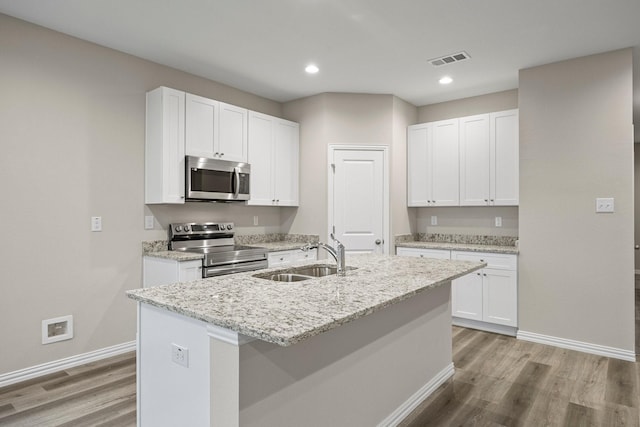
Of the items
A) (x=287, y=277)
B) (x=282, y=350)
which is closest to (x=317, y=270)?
(x=287, y=277)

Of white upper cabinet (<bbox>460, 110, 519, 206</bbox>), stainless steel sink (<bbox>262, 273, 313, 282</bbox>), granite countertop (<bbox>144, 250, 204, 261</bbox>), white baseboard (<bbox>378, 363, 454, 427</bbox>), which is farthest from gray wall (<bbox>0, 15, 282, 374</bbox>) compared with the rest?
white upper cabinet (<bbox>460, 110, 519, 206</bbox>)

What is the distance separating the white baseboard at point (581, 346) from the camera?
128 inches

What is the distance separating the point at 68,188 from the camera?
9.93 ft

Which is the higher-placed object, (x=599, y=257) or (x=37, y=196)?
(x=37, y=196)

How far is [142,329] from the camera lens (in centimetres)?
181

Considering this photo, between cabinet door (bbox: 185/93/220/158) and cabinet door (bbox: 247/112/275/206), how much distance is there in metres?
0.49

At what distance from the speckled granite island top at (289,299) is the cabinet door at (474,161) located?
7.12 feet

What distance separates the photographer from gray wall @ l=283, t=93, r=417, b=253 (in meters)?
4.52

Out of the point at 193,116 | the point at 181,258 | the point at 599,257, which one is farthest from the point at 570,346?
the point at 193,116

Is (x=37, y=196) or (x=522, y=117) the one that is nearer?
(x=37, y=196)

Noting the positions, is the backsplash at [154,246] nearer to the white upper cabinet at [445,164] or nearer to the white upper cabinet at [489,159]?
the white upper cabinet at [445,164]

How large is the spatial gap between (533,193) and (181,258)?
3.27 meters

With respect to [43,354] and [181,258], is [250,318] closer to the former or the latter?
[181,258]

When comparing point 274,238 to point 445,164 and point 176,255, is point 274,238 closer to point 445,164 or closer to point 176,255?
point 176,255
